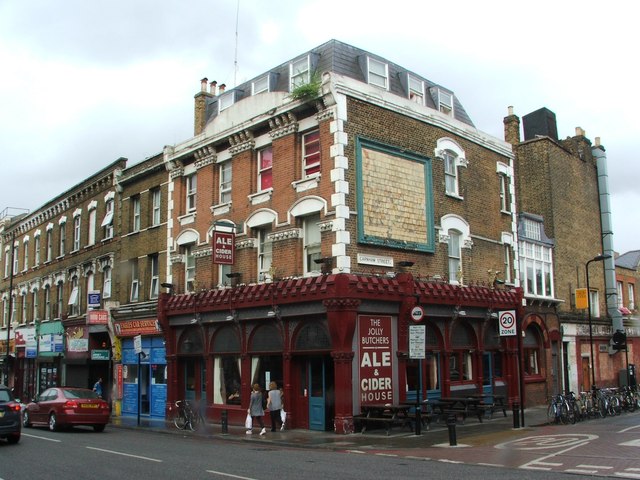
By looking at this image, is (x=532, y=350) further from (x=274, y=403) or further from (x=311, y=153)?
(x=311, y=153)

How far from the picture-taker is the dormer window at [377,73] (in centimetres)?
2509

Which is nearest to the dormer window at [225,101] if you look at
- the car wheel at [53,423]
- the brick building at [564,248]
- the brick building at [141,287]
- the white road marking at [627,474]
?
the brick building at [141,287]

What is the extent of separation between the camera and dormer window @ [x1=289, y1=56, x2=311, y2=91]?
24027 mm

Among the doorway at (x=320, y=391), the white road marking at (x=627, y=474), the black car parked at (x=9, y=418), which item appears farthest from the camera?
the doorway at (x=320, y=391)

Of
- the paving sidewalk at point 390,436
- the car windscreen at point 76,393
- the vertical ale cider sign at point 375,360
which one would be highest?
the vertical ale cider sign at point 375,360

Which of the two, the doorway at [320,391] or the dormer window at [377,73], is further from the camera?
the dormer window at [377,73]

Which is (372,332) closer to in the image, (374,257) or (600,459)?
(374,257)

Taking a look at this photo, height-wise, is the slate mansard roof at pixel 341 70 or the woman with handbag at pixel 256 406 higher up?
the slate mansard roof at pixel 341 70

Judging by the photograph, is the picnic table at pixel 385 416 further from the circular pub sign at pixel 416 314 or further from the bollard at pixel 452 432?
the bollard at pixel 452 432

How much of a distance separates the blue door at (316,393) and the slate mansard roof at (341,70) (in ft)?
33.5

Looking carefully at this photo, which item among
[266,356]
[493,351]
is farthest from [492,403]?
[266,356]

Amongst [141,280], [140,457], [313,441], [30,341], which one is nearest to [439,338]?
[313,441]

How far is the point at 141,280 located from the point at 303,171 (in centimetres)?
1185

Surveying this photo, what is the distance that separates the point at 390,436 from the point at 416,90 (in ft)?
45.7
